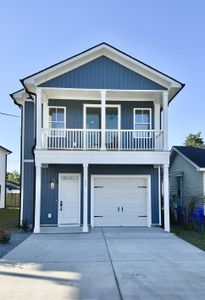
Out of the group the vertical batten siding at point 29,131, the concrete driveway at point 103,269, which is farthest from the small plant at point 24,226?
the vertical batten siding at point 29,131

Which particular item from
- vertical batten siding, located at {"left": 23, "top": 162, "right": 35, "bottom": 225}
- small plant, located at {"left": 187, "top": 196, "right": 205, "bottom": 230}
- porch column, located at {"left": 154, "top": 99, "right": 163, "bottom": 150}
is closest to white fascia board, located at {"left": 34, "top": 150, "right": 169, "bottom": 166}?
porch column, located at {"left": 154, "top": 99, "right": 163, "bottom": 150}

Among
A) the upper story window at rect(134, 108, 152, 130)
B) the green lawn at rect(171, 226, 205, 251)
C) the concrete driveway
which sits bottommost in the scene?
the green lawn at rect(171, 226, 205, 251)

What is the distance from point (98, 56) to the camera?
1639cm

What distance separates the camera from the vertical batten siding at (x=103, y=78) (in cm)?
1594

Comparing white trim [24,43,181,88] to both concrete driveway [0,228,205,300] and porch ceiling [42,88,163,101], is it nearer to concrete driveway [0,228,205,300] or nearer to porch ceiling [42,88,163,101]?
porch ceiling [42,88,163,101]

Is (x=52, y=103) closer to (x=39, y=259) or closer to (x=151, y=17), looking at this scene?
(x=151, y=17)

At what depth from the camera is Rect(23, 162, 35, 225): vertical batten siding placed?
1712 centimetres

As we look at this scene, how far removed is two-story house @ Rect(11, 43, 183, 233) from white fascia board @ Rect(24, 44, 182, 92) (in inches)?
1.7

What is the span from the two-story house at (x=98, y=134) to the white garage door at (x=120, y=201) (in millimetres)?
48

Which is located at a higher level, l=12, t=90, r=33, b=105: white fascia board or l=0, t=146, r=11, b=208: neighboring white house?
l=12, t=90, r=33, b=105: white fascia board

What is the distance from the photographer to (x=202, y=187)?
1872cm

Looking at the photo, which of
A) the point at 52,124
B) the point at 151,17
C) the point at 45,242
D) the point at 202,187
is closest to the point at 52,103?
the point at 52,124

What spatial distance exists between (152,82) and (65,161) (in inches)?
211

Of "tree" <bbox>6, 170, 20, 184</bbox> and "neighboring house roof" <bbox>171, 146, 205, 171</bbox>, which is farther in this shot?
"tree" <bbox>6, 170, 20, 184</bbox>
